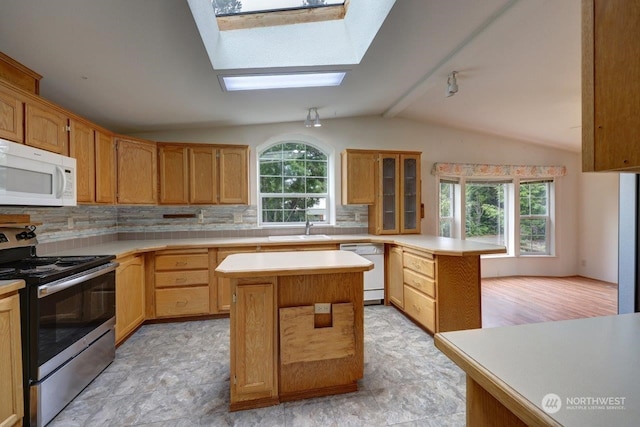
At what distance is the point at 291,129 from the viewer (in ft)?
13.6

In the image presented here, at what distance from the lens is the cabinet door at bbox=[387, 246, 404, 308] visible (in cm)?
343

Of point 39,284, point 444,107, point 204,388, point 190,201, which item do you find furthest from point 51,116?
point 444,107

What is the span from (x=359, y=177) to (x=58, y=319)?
3.28 metres

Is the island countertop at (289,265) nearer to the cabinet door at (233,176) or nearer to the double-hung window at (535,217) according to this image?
the cabinet door at (233,176)

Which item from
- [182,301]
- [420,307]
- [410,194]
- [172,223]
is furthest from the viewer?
[410,194]

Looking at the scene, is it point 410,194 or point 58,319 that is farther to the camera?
point 410,194

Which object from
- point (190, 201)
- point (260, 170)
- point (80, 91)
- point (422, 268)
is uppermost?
point (80, 91)

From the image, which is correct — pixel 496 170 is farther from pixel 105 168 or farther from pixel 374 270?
pixel 105 168

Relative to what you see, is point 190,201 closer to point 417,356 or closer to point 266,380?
point 266,380

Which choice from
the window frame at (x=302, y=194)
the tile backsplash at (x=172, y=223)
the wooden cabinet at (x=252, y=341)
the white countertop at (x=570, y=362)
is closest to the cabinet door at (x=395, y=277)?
the tile backsplash at (x=172, y=223)

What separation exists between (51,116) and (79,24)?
2.90 ft

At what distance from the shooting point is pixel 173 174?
11.5 ft

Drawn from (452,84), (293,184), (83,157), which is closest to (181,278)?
(83,157)

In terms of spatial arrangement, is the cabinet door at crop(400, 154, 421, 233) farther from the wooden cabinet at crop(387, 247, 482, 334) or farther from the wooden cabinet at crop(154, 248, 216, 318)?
the wooden cabinet at crop(154, 248, 216, 318)
